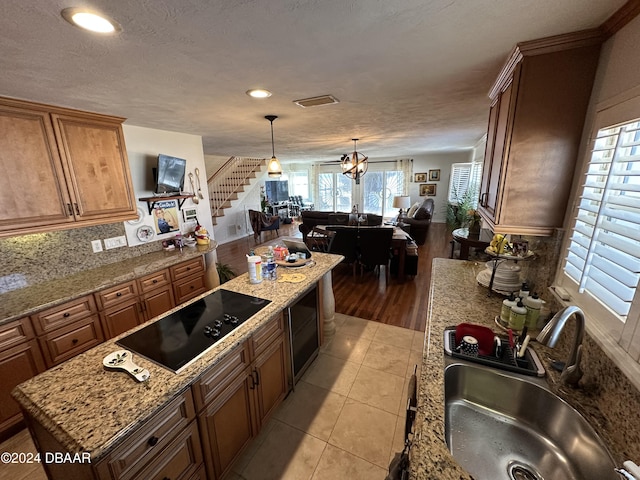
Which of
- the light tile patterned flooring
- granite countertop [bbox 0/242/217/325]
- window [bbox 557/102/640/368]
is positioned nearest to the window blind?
window [bbox 557/102/640/368]

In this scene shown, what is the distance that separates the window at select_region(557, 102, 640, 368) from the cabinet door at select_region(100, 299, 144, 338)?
3.12 meters

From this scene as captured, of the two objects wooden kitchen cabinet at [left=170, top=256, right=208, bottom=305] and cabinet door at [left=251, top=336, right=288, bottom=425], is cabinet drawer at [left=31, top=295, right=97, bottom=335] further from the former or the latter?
cabinet door at [left=251, top=336, right=288, bottom=425]

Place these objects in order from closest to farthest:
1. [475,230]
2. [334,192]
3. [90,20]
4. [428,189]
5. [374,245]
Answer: [90,20] → [475,230] → [374,245] → [428,189] → [334,192]

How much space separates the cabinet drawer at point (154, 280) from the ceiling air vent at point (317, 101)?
2105 mm

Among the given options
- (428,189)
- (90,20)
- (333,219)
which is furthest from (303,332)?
(428,189)

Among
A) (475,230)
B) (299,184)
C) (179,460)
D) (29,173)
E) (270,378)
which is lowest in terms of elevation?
(270,378)

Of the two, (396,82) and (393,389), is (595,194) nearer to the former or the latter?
(396,82)

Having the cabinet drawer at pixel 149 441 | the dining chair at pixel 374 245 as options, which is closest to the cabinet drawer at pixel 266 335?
the cabinet drawer at pixel 149 441

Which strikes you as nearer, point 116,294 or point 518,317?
point 518,317

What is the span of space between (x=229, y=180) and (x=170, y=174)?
4741mm

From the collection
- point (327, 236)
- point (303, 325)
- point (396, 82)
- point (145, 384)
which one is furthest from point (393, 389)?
point (327, 236)

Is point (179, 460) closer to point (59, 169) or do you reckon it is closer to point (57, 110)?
point (59, 169)

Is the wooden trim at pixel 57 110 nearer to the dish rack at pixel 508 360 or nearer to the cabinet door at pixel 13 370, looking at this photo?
the cabinet door at pixel 13 370

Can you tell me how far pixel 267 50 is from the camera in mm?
1248
